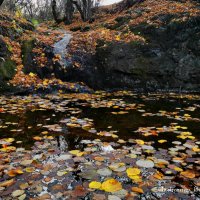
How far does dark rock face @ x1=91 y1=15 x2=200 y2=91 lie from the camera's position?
28.5 feet

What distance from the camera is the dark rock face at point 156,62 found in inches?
342

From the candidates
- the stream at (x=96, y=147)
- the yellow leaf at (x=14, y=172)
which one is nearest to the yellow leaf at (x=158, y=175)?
the stream at (x=96, y=147)

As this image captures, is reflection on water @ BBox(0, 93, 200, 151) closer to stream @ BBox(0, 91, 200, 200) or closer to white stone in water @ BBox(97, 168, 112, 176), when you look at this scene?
stream @ BBox(0, 91, 200, 200)

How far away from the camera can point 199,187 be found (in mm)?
2412

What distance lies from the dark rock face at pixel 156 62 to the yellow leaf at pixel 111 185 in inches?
251

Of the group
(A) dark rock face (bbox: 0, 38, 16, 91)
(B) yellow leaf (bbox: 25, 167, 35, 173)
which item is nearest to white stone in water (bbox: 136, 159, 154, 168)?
(B) yellow leaf (bbox: 25, 167, 35, 173)

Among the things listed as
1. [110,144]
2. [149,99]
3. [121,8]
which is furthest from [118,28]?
[110,144]

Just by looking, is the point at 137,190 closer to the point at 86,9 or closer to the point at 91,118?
the point at 91,118

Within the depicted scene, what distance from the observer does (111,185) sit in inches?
94.7

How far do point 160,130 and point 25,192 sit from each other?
99.6 inches

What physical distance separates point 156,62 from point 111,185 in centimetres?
717

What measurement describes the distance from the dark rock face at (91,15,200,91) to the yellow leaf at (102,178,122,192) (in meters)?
6.37

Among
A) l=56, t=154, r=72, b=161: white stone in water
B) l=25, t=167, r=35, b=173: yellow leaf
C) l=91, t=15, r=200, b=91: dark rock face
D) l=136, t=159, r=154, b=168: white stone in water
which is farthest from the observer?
l=91, t=15, r=200, b=91: dark rock face

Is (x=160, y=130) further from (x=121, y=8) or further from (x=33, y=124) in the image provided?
(x=121, y=8)
